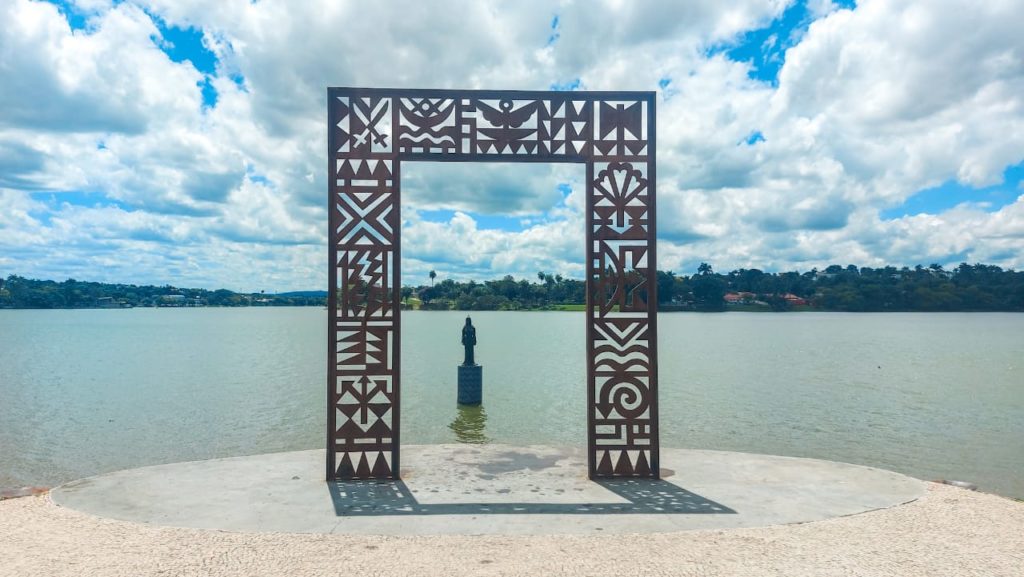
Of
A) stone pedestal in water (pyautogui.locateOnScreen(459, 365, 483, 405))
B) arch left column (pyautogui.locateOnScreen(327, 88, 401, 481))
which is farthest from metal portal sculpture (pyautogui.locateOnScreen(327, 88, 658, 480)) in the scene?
stone pedestal in water (pyautogui.locateOnScreen(459, 365, 483, 405))

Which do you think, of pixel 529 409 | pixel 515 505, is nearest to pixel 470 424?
pixel 529 409

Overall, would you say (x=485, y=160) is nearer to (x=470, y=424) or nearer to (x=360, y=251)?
(x=360, y=251)

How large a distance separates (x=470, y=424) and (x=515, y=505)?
11565 millimetres

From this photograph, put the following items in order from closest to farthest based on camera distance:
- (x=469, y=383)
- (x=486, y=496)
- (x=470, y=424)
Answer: (x=486, y=496), (x=470, y=424), (x=469, y=383)

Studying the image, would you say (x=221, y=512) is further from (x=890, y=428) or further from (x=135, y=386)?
(x=135, y=386)

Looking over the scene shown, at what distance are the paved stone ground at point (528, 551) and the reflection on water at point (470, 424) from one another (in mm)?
10257

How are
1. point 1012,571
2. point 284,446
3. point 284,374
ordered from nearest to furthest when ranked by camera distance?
point 1012,571 < point 284,446 < point 284,374

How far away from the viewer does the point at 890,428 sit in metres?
17.9

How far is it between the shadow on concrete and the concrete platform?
0.04 feet

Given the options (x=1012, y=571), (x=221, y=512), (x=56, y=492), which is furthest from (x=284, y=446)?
(x=1012, y=571)

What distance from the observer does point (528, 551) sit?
5699 millimetres

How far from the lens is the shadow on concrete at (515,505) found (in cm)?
689

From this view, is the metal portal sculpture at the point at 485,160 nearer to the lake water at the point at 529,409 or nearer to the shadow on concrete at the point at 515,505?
the shadow on concrete at the point at 515,505

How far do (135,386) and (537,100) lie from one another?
78.8 ft
